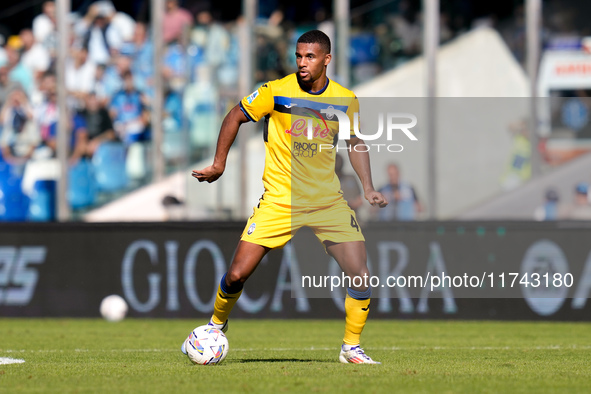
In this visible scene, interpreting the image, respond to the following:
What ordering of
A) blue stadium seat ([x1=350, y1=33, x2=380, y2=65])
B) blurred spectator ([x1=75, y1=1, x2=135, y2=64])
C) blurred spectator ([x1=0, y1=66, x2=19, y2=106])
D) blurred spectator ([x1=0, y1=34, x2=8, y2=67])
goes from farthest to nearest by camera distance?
blurred spectator ([x1=0, y1=34, x2=8, y2=67]), blurred spectator ([x1=75, y1=1, x2=135, y2=64]), blurred spectator ([x1=0, y1=66, x2=19, y2=106]), blue stadium seat ([x1=350, y1=33, x2=380, y2=65])

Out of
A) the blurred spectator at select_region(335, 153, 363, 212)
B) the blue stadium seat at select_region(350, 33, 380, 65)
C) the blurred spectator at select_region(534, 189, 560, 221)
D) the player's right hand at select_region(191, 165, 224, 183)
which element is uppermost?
the blue stadium seat at select_region(350, 33, 380, 65)

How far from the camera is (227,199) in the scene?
13.8 metres

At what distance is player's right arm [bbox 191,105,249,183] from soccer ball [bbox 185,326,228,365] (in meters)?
1.11

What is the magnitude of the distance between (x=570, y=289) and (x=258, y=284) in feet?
12.3

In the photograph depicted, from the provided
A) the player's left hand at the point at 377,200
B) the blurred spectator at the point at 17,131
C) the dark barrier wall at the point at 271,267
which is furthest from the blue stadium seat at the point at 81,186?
the player's left hand at the point at 377,200

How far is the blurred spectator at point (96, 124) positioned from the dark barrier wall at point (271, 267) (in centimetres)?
196

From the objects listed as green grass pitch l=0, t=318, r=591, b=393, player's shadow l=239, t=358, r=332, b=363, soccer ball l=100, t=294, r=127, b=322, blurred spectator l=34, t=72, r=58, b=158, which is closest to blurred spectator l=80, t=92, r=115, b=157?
blurred spectator l=34, t=72, r=58, b=158

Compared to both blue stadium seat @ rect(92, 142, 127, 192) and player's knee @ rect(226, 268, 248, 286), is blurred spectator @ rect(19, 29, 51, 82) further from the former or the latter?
player's knee @ rect(226, 268, 248, 286)

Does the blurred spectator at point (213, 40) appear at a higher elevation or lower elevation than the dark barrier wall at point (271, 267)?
higher

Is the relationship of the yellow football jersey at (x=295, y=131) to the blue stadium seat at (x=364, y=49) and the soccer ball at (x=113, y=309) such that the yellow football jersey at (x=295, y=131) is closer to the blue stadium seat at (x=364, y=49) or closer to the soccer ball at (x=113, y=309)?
the soccer ball at (x=113, y=309)

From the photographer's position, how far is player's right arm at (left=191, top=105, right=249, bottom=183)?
24.1 feet

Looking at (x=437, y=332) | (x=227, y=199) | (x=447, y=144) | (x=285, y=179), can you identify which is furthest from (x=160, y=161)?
(x=285, y=179)

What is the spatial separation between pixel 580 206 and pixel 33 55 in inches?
329

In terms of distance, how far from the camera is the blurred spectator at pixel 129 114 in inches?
597
